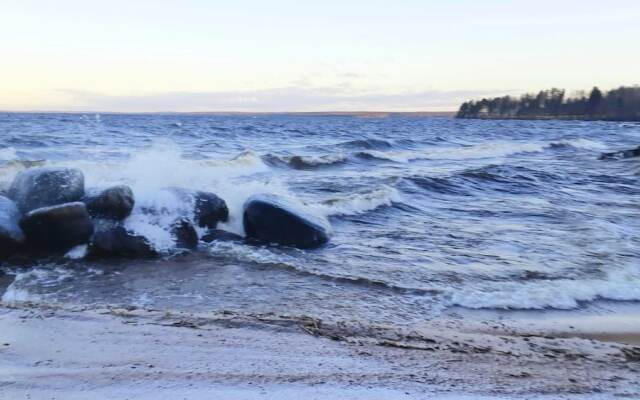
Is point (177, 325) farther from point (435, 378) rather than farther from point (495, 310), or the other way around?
point (495, 310)

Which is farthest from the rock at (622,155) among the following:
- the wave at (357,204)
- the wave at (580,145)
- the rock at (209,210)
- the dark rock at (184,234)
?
the dark rock at (184,234)

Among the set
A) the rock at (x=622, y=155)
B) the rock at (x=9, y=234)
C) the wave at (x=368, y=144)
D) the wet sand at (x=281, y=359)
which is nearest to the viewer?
the wet sand at (x=281, y=359)

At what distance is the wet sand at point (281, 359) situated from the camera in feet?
10.4

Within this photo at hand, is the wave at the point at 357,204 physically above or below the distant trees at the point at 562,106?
below

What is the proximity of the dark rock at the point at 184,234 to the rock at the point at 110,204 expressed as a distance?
26.9 inches

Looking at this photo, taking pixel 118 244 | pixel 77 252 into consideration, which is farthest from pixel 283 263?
pixel 77 252

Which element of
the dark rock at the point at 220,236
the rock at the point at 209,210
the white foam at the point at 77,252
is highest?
the rock at the point at 209,210

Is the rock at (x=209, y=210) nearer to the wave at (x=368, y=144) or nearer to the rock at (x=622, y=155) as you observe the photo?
the wave at (x=368, y=144)

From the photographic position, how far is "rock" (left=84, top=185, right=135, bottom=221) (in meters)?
7.27

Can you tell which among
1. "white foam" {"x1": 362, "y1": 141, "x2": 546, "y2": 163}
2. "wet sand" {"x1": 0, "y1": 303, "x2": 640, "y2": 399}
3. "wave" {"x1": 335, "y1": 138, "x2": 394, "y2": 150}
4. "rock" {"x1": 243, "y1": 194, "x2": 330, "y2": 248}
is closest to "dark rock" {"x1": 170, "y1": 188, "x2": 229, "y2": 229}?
"rock" {"x1": 243, "y1": 194, "x2": 330, "y2": 248}

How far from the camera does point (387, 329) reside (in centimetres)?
457

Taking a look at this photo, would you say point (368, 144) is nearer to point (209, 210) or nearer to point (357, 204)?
point (357, 204)

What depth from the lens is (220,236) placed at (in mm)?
7812

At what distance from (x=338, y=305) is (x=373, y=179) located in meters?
11.1
